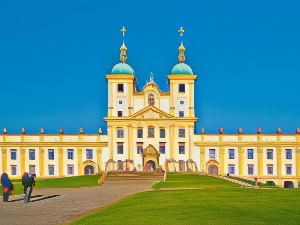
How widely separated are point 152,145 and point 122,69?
45.3 ft

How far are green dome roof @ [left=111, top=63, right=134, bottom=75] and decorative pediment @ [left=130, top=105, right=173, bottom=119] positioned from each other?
23.6 feet

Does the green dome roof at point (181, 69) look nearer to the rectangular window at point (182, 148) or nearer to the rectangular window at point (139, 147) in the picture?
the rectangular window at point (182, 148)

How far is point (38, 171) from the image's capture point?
109750 mm

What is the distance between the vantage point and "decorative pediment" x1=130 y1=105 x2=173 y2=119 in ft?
355

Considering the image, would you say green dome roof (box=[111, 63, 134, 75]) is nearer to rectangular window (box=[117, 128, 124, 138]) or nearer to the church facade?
the church facade

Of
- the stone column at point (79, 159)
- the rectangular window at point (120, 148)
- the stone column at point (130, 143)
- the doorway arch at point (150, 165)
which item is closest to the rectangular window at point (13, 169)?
the stone column at point (79, 159)

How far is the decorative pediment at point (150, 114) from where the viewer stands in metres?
108

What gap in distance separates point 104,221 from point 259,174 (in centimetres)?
8717

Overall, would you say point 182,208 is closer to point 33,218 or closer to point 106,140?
point 33,218

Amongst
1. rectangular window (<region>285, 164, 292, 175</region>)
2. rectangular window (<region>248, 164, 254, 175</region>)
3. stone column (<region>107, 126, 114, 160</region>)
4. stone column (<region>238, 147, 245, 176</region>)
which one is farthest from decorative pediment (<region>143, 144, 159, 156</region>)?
rectangular window (<region>285, 164, 292, 175</region>)

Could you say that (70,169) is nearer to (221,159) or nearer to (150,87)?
(150,87)

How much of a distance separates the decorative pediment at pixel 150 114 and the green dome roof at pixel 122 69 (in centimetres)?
718

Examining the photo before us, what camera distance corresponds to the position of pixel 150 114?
108688 millimetres

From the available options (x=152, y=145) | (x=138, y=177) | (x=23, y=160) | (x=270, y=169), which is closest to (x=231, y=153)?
(x=270, y=169)
